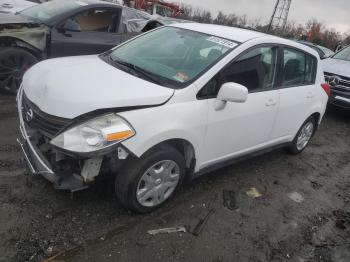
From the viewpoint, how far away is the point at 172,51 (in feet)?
12.5

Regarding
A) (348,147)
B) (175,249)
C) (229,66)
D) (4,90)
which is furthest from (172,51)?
(348,147)

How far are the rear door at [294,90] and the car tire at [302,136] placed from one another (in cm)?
21

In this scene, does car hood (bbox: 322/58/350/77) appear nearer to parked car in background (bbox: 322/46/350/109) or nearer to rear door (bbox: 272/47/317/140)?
parked car in background (bbox: 322/46/350/109)

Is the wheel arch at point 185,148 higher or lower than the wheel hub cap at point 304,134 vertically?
higher

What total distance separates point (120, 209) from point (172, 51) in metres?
1.75

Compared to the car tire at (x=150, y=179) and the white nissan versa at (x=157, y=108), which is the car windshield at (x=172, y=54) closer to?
the white nissan versa at (x=157, y=108)

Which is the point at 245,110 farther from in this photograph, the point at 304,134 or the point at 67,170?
the point at 304,134

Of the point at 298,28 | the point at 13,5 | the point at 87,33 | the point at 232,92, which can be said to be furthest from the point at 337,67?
the point at 298,28

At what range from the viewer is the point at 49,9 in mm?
6168

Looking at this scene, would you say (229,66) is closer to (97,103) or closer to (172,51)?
(172,51)

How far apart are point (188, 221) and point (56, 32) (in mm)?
3943

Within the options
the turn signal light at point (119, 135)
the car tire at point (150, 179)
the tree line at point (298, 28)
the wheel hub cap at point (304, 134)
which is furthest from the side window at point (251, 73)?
the tree line at point (298, 28)

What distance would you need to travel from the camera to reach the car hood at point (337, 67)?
767 centimetres

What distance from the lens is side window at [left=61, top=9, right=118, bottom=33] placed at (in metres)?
5.84
